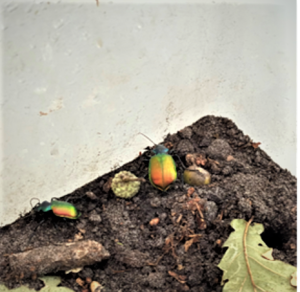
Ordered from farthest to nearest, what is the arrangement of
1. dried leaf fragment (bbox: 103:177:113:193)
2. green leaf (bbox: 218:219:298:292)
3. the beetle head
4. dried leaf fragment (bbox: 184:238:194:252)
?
dried leaf fragment (bbox: 103:177:113:193) → the beetle head → dried leaf fragment (bbox: 184:238:194:252) → green leaf (bbox: 218:219:298:292)

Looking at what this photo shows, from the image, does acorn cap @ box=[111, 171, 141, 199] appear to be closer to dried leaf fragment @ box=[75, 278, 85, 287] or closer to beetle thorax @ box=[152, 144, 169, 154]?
beetle thorax @ box=[152, 144, 169, 154]

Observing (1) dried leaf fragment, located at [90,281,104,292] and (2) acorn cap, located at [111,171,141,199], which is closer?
(1) dried leaf fragment, located at [90,281,104,292]

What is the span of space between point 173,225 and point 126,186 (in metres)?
0.27

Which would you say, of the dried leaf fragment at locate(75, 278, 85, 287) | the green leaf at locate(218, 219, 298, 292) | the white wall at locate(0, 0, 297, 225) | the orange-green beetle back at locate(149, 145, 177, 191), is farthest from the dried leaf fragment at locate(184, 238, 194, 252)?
the white wall at locate(0, 0, 297, 225)

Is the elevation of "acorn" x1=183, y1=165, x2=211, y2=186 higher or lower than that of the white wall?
lower

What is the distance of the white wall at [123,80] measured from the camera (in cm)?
122

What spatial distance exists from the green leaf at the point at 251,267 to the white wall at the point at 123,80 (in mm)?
460

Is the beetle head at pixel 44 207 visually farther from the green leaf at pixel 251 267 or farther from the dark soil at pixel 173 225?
the green leaf at pixel 251 267

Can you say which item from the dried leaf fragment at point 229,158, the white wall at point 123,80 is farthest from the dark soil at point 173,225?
the white wall at point 123,80

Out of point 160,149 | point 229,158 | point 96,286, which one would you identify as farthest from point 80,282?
point 229,158

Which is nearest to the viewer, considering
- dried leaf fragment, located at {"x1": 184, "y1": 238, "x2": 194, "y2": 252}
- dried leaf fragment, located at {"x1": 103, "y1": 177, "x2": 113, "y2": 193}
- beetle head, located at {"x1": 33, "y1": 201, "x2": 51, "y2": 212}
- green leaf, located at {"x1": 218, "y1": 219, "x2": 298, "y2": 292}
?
green leaf, located at {"x1": 218, "y1": 219, "x2": 298, "y2": 292}

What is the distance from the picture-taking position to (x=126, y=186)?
1.38 meters

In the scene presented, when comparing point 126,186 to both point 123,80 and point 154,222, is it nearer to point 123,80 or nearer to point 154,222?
point 154,222

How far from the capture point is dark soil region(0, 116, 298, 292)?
1144mm
